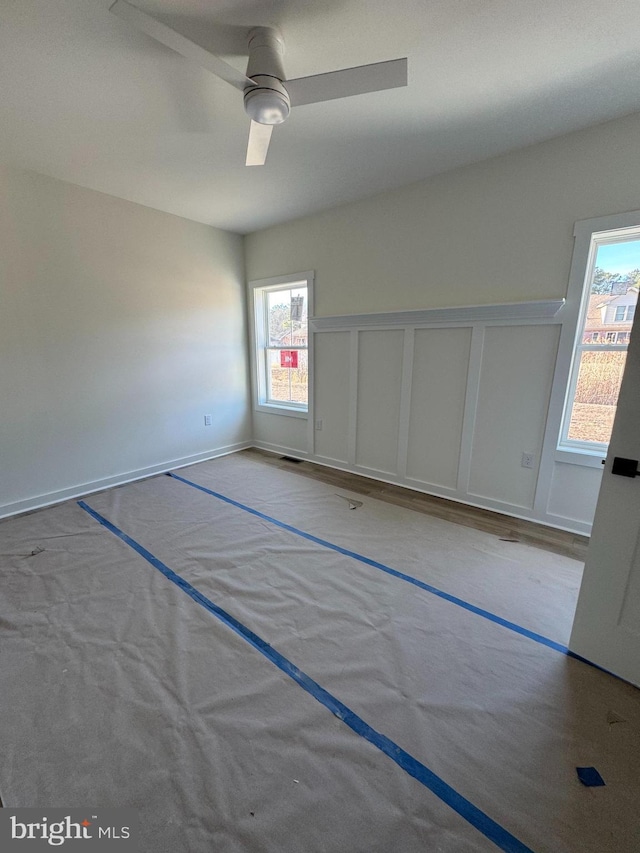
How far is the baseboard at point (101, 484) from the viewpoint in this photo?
9.56ft

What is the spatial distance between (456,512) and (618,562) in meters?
1.53

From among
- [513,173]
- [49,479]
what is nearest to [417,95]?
[513,173]

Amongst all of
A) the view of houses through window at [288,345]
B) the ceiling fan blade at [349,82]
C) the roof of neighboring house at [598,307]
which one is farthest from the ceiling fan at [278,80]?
the view of houses through window at [288,345]

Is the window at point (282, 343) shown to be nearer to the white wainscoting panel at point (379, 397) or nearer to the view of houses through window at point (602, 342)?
the white wainscoting panel at point (379, 397)

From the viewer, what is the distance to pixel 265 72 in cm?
154

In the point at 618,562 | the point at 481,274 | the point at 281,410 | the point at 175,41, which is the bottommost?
the point at 618,562

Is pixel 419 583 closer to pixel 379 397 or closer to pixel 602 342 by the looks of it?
pixel 379 397

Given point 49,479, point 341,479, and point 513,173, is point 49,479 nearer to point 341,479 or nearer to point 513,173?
point 341,479

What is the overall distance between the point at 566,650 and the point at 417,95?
2.98 m

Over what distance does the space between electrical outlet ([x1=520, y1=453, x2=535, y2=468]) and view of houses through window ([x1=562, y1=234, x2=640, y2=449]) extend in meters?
0.25

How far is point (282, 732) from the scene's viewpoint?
49.9 inches

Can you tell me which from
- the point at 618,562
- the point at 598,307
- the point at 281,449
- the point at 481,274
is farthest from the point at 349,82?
the point at 281,449

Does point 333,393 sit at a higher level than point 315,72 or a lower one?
lower

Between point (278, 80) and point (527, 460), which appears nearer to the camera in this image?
point (278, 80)
